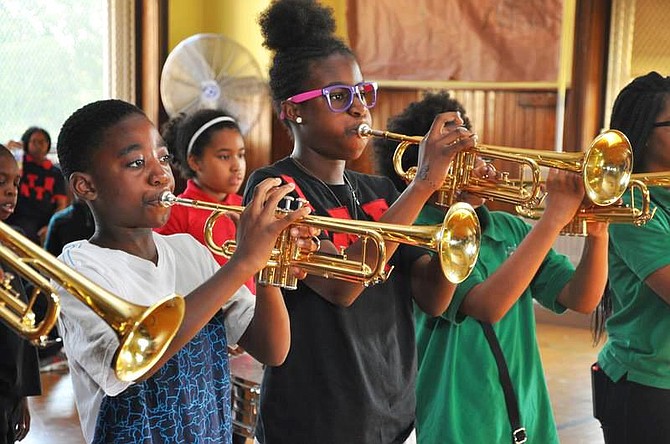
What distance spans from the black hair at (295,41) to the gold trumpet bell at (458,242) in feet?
1.66

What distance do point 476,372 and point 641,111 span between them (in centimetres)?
82

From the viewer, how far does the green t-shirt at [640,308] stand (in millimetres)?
2391

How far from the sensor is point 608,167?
94.0 inches

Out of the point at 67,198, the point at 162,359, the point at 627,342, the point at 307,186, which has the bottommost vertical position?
the point at 67,198

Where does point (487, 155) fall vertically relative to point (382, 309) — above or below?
above

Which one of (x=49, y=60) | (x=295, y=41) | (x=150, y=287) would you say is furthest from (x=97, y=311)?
(x=49, y=60)

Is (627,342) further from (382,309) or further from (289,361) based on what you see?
(289,361)

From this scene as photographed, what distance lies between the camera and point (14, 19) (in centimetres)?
715

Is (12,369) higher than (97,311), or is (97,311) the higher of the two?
(97,311)

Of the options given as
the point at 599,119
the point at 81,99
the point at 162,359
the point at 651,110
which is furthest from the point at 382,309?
the point at 81,99

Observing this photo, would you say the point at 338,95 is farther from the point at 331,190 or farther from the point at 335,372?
the point at 335,372

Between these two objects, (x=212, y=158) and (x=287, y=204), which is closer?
(x=287, y=204)

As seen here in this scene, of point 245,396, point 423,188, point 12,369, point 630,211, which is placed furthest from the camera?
point 245,396

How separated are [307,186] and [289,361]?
15.4 inches
